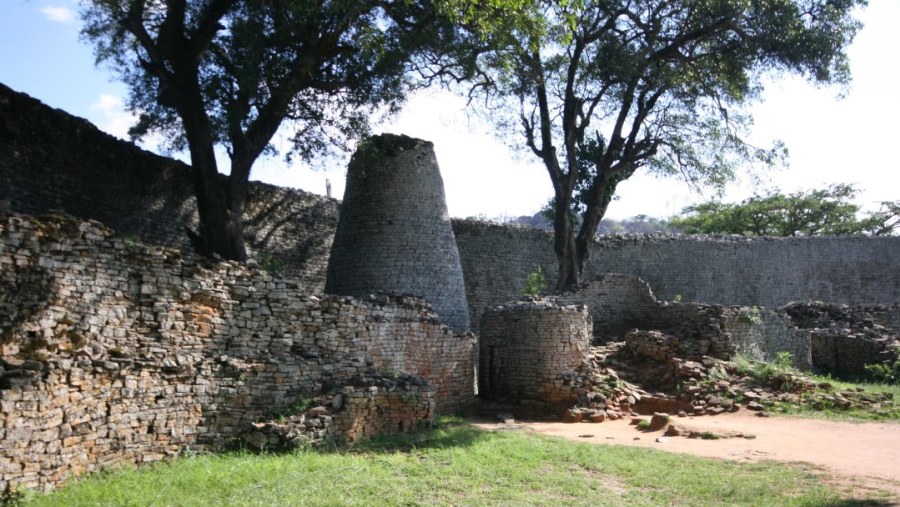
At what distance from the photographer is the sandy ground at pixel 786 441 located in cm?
812

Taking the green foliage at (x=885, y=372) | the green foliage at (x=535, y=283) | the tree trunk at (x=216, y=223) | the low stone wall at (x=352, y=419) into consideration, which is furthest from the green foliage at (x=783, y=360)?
the tree trunk at (x=216, y=223)

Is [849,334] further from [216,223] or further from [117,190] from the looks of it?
[117,190]

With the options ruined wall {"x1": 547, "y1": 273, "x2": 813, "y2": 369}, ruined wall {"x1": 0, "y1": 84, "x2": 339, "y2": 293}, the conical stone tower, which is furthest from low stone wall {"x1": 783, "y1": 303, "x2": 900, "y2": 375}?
ruined wall {"x1": 0, "y1": 84, "x2": 339, "y2": 293}

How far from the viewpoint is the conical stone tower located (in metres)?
13.3

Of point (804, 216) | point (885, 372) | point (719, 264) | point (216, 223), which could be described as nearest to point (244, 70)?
point (216, 223)

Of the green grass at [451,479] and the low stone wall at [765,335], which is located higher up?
the low stone wall at [765,335]

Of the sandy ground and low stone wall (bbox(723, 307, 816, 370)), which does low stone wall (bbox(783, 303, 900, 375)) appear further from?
the sandy ground

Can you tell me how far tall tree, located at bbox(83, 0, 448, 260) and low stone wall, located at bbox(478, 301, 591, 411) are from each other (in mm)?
4401

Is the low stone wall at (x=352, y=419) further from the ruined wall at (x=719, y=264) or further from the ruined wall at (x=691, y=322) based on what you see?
the ruined wall at (x=719, y=264)

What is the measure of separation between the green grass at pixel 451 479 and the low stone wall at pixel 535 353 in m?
3.30

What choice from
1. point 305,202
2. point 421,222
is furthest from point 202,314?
point 305,202

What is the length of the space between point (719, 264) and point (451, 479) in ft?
67.8

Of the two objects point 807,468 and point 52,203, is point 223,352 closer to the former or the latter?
point 52,203

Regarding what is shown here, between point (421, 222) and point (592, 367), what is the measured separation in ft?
13.0
